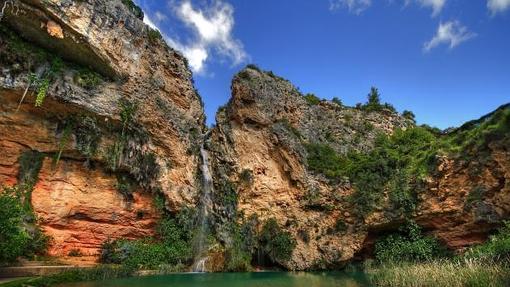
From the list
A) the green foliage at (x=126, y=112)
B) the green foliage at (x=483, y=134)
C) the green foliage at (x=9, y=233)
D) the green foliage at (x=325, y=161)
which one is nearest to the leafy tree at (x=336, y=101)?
the green foliage at (x=325, y=161)

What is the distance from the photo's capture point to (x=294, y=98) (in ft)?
A: 114

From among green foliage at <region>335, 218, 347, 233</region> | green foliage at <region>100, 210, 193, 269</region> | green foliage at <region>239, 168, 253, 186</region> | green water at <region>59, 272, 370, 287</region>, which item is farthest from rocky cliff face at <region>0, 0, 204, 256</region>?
green foliage at <region>335, 218, 347, 233</region>

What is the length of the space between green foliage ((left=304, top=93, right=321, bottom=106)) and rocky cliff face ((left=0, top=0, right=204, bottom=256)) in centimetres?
1437

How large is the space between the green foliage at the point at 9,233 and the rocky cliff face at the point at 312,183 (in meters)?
13.0

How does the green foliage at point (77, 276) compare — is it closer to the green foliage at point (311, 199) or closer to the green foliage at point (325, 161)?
the green foliage at point (311, 199)

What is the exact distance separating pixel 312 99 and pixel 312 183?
12659 millimetres

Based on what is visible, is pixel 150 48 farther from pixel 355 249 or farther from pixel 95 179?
pixel 355 249

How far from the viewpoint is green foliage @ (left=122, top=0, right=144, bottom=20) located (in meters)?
27.6

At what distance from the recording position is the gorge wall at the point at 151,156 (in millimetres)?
20922

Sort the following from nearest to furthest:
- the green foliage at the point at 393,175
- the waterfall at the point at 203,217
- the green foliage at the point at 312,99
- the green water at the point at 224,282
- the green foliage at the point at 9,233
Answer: the green water at the point at 224,282 → the green foliage at the point at 9,233 → the waterfall at the point at 203,217 → the green foliage at the point at 393,175 → the green foliage at the point at 312,99

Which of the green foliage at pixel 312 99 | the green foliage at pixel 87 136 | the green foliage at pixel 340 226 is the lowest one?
the green foliage at pixel 340 226

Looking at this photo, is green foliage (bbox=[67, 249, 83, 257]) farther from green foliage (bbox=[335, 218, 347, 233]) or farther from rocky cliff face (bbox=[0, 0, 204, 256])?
green foliage (bbox=[335, 218, 347, 233])

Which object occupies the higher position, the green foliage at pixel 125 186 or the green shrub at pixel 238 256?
the green foliage at pixel 125 186

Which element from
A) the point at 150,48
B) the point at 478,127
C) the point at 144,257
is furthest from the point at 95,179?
the point at 478,127
